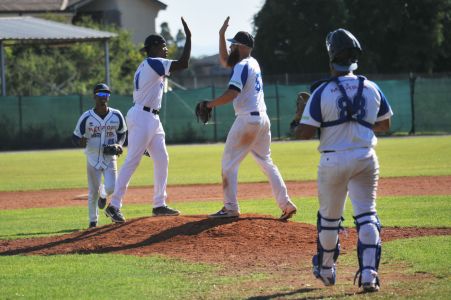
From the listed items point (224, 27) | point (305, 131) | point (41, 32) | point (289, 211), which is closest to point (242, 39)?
point (224, 27)

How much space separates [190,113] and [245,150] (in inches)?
1093

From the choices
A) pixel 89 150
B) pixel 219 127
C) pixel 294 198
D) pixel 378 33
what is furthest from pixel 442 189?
pixel 378 33

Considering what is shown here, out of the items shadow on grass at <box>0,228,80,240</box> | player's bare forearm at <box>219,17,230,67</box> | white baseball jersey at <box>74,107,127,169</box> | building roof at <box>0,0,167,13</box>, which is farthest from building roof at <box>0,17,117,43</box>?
player's bare forearm at <box>219,17,230,67</box>

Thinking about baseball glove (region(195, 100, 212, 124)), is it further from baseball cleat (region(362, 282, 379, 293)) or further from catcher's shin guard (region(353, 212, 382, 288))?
baseball cleat (region(362, 282, 379, 293))

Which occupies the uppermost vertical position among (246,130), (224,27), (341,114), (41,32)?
(41,32)

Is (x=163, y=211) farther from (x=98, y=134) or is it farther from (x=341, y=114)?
(x=341, y=114)

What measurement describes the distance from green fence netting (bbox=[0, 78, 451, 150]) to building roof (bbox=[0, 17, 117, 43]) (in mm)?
2859

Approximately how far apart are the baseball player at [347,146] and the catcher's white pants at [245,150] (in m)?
3.03

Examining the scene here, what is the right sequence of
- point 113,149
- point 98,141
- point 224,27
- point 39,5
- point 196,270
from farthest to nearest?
point 39,5 → point 98,141 → point 113,149 → point 224,27 → point 196,270

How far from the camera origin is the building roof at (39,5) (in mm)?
59688

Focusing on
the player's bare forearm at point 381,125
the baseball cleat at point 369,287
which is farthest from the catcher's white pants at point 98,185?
the baseball cleat at point 369,287

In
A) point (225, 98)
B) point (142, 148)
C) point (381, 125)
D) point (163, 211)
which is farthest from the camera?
point (163, 211)

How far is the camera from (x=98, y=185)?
492 inches

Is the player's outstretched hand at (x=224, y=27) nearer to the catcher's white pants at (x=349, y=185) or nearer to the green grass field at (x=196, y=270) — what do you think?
the green grass field at (x=196, y=270)
